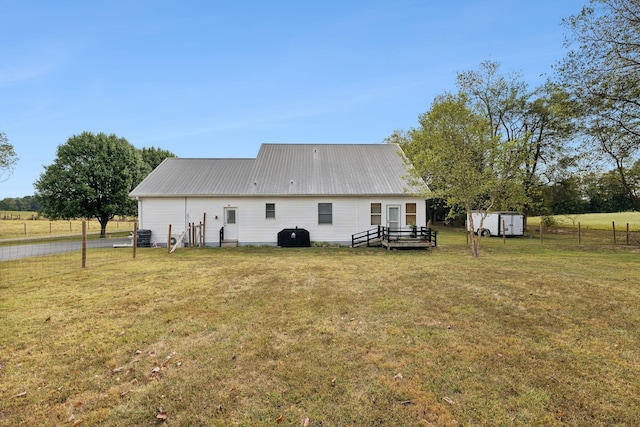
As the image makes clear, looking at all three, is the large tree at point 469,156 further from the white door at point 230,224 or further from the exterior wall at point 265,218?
the white door at point 230,224

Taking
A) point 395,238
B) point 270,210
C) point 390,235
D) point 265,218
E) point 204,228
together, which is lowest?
point 395,238

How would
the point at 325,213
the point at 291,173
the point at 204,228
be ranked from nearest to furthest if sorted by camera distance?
1. the point at 204,228
2. the point at 325,213
3. the point at 291,173

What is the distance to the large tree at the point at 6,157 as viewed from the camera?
23.5 m

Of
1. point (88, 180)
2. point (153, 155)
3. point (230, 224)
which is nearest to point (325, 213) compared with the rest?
point (230, 224)

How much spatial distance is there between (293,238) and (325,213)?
2.39m

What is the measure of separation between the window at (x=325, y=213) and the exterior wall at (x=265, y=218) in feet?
0.62

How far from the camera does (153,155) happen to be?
117 ft

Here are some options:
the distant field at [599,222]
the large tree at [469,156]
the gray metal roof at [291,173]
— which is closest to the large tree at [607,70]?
the large tree at [469,156]

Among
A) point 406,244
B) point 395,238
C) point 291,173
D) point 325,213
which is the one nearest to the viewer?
point 406,244

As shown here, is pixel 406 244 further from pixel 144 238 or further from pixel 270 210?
pixel 144 238

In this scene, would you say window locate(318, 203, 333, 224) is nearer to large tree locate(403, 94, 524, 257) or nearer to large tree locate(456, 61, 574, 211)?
large tree locate(403, 94, 524, 257)

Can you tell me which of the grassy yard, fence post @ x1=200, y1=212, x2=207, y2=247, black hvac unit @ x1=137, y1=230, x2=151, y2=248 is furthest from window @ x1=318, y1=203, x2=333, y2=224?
black hvac unit @ x1=137, y1=230, x2=151, y2=248

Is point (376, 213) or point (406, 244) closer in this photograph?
point (406, 244)

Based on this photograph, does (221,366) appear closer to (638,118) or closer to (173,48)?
(173,48)
